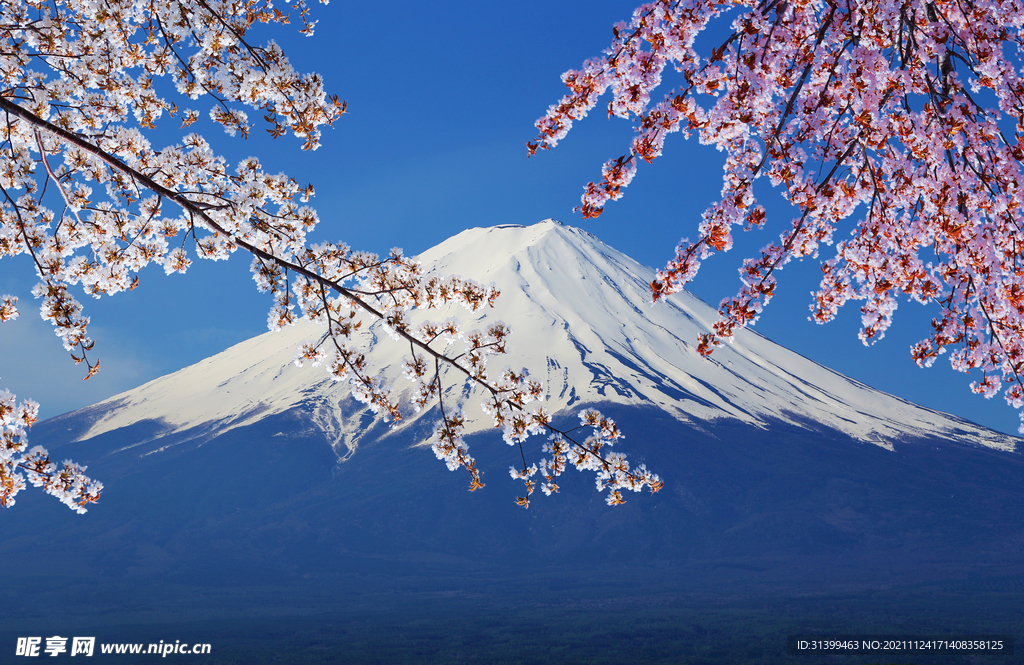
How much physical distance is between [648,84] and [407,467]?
8525cm

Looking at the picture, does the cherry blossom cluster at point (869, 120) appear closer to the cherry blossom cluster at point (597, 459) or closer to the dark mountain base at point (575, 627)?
the cherry blossom cluster at point (597, 459)

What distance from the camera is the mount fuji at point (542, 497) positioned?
67688 mm

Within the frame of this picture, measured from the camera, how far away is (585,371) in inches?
3376

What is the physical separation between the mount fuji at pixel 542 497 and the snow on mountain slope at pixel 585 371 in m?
0.49

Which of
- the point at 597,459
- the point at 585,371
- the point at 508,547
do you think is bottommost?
the point at 597,459

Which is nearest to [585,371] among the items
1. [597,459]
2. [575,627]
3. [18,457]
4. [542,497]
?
[542,497]

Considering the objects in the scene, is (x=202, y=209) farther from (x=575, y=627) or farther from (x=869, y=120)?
(x=575, y=627)

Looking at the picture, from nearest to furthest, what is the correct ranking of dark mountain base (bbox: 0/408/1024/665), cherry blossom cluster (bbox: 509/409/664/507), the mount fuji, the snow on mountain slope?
cherry blossom cluster (bbox: 509/409/664/507) < dark mountain base (bbox: 0/408/1024/665) < the mount fuji < the snow on mountain slope

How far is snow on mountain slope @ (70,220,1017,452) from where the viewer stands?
88938 millimetres

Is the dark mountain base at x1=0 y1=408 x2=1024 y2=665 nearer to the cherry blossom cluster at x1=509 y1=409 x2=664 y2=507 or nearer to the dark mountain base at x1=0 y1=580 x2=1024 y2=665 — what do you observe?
the dark mountain base at x1=0 y1=580 x2=1024 y2=665

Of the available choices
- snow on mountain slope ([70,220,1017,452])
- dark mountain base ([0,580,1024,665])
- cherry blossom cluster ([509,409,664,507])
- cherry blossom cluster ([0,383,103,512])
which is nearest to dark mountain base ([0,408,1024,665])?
dark mountain base ([0,580,1024,665])

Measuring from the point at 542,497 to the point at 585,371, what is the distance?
18679mm

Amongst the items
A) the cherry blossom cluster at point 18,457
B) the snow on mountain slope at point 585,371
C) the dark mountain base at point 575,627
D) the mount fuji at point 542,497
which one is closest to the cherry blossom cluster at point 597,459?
the cherry blossom cluster at point 18,457

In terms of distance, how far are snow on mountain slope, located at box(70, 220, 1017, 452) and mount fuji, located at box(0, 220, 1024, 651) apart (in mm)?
492
